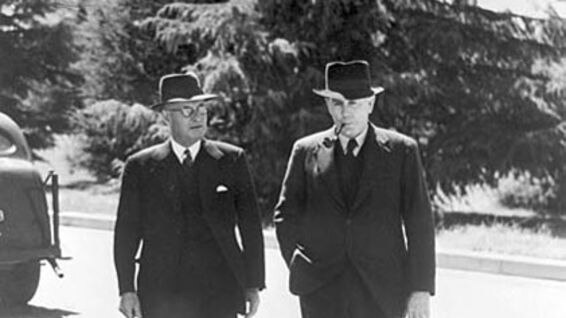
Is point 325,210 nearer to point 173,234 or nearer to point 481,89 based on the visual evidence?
point 173,234

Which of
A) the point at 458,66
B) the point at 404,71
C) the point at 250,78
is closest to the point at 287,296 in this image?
the point at 250,78

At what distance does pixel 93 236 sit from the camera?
13898mm

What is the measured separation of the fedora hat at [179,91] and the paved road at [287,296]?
4288 millimetres

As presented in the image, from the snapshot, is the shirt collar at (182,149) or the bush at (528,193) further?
the bush at (528,193)

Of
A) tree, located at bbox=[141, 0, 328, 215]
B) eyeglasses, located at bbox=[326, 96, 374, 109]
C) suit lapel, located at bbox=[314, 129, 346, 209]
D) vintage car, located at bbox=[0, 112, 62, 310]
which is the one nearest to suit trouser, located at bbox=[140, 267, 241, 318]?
suit lapel, located at bbox=[314, 129, 346, 209]

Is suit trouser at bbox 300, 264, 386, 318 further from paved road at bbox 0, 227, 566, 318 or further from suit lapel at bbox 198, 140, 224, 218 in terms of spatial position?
paved road at bbox 0, 227, 566, 318

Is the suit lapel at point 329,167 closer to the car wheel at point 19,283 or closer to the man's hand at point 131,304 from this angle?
the man's hand at point 131,304

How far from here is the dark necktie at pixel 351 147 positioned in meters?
4.54

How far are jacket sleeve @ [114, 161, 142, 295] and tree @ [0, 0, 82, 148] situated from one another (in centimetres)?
1809

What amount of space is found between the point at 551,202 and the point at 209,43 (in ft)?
18.3

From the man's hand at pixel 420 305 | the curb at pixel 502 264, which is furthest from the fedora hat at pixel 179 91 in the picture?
the curb at pixel 502 264

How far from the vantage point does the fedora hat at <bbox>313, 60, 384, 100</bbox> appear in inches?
177

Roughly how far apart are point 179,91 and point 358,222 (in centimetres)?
Result: 99

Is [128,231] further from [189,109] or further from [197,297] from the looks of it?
[189,109]
